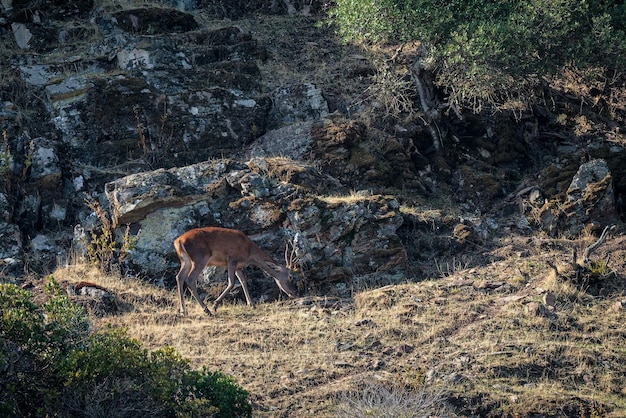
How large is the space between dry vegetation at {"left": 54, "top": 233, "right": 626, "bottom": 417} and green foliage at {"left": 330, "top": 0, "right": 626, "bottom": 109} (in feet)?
15.6

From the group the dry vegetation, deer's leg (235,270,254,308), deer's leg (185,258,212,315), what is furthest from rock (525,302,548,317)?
deer's leg (185,258,212,315)

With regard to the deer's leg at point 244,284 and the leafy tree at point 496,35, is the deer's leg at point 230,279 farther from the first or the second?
the leafy tree at point 496,35

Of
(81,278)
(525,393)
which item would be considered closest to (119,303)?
(81,278)

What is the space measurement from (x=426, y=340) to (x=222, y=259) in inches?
173

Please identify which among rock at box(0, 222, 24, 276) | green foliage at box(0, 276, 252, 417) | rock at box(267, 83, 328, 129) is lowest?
rock at box(0, 222, 24, 276)

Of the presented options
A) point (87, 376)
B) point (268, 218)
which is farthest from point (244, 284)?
point (87, 376)

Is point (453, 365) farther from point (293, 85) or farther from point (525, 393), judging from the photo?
point (293, 85)

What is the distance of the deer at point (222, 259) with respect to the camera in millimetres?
16203

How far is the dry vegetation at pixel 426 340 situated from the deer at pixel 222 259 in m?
0.43

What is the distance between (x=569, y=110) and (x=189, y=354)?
1295 centimetres

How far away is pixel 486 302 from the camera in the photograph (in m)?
15.4

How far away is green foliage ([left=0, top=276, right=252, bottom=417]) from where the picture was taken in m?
10.4

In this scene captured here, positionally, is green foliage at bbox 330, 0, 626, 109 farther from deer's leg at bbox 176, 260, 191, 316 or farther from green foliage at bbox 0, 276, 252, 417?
green foliage at bbox 0, 276, 252, 417

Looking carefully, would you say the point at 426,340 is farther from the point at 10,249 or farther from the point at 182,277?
the point at 10,249
